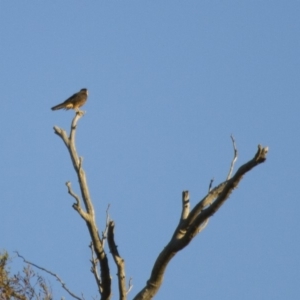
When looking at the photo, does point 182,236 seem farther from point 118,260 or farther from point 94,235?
point 94,235

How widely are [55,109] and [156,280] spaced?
12780 millimetres

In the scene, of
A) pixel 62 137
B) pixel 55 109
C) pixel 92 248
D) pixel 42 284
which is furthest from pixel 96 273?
pixel 55 109

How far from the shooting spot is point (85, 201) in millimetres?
4715

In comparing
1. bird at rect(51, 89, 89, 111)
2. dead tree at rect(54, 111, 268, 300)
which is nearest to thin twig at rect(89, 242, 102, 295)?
dead tree at rect(54, 111, 268, 300)

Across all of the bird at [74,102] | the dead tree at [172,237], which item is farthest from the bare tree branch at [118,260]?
the bird at [74,102]

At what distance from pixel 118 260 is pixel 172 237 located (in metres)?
0.43

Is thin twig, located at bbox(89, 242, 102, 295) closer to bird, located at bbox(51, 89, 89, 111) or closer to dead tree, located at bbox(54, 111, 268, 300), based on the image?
dead tree, located at bbox(54, 111, 268, 300)

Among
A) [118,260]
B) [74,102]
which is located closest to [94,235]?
[118,260]

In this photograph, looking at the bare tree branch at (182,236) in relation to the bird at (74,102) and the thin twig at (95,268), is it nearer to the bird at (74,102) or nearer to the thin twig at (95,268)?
the thin twig at (95,268)

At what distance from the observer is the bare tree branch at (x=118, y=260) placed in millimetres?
4406

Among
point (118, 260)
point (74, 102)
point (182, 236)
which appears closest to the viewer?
point (182, 236)

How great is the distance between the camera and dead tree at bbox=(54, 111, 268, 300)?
165 inches

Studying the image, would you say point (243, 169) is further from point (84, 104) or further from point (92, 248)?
point (84, 104)

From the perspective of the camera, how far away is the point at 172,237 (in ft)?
14.2
